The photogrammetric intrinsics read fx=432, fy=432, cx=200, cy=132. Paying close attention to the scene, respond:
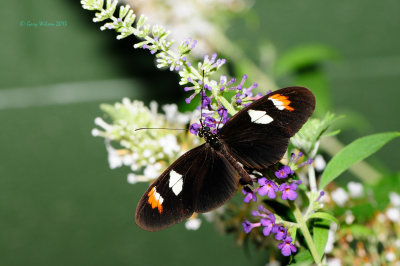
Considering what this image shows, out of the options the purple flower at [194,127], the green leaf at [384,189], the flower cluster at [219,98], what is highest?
the flower cluster at [219,98]

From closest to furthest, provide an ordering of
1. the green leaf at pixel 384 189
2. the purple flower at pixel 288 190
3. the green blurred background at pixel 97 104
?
the purple flower at pixel 288 190 → the green leaf at pixel 384 189 → the green blurred background at pixel 97 104

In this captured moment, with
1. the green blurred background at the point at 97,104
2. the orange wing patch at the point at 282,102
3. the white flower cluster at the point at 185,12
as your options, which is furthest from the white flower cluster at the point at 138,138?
the green blurred background at the point at 97,104

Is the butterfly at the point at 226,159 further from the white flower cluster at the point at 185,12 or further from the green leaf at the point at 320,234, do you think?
the white flower cluster at the point at 185,12

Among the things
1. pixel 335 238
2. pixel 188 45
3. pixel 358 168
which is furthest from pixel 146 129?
pixel 358 168

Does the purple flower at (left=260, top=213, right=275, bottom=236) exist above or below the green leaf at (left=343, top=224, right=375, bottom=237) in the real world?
above

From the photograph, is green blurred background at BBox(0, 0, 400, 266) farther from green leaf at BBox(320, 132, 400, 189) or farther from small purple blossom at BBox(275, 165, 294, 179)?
small purple blossom at BBox(275, 165, 294, 179)

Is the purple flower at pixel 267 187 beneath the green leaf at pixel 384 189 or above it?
above

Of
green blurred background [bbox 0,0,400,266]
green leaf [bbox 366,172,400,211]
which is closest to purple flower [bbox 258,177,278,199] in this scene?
green leaf [bbox 366,172,400,211]
